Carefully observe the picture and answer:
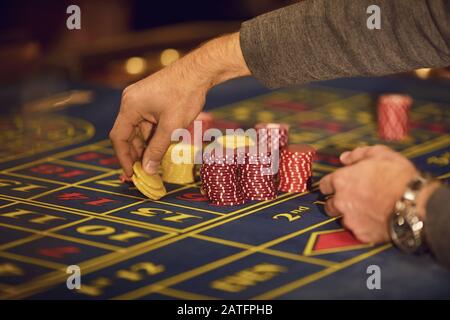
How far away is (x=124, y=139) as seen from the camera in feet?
11.8

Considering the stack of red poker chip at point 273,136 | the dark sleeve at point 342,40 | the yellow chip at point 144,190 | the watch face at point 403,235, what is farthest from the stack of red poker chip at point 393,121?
the watch face at point 403,235

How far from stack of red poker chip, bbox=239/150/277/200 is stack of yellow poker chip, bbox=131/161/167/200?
288mm

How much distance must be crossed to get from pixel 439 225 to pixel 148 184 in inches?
46.7

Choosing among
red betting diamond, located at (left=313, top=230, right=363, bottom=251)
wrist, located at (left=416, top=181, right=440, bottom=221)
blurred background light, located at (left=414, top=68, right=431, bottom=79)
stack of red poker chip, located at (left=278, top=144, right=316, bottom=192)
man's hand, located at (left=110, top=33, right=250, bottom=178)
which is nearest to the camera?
wrist, located at (left=416, top=181, right=440, bottom=221)

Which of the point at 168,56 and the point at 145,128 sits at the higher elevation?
the point at 168,56

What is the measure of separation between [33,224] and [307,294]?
105 centimetres

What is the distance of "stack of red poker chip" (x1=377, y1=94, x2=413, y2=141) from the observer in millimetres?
4469

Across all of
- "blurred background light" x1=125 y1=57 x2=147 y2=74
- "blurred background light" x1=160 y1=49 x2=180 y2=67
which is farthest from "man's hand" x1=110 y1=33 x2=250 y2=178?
"blurred background light" x1=160 y1=49 x2=180 y2=67

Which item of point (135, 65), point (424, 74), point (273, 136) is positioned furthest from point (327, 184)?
point (135, 65)

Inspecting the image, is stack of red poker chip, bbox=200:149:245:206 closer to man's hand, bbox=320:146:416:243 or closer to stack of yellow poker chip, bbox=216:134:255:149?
stack of yellow poker chip, bbox=216:134:255:149

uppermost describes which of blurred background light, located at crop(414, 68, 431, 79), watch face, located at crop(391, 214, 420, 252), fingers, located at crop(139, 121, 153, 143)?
blurred background light, located at crop(414, 68, 431, 79)

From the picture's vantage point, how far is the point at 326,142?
14.5ft

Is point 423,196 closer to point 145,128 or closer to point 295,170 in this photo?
point 295,170

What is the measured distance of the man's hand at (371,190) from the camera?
2922mm
